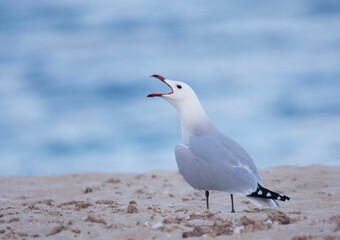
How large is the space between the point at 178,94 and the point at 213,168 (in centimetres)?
101

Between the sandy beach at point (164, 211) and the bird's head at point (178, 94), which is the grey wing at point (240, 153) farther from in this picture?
the bird's head at point (178, 94)

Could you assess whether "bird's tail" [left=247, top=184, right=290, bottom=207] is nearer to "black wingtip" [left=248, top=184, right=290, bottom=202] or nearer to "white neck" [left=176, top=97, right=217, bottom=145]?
"black wingtip" [left=248, top=184, right=290, bottom=202]

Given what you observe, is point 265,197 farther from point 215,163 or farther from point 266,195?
point 215,163

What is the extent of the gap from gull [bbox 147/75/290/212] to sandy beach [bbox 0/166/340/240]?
20cm

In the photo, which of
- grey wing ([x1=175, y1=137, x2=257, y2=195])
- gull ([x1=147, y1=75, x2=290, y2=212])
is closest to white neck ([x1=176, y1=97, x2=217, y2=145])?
gull ([x1=147, y1=75, x2=290, y2=212])

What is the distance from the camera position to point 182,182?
27.8 feet

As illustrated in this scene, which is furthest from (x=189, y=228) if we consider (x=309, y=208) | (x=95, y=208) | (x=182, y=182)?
(x=182, y=182)

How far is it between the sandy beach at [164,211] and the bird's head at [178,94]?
1095mm

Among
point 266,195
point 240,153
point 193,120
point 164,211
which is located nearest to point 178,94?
point 193,120

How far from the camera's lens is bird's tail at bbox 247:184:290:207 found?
4.78m

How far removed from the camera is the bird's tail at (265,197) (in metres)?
4.78

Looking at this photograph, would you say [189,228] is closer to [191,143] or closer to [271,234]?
[271,234]

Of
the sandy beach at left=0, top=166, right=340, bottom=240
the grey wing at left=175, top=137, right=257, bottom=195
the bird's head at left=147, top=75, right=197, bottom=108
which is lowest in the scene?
the sandy beach at left=0, top=166, right=340, bottom=240

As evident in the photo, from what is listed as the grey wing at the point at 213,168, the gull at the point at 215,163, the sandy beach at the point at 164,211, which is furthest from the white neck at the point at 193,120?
the sandy beach at the point at 164,211
